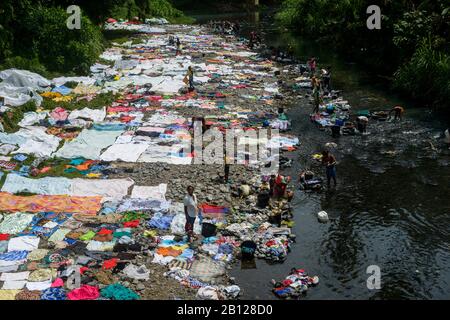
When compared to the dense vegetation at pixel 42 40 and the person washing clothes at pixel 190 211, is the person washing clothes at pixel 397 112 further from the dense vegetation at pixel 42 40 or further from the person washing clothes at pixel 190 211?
the dense vegetation at pixel 42 40

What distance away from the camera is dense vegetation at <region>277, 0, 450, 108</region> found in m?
27.2

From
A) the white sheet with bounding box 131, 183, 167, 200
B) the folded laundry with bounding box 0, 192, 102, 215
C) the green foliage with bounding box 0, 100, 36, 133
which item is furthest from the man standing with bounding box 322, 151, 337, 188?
the green foliage with bounding box 0, 100, 36, 133

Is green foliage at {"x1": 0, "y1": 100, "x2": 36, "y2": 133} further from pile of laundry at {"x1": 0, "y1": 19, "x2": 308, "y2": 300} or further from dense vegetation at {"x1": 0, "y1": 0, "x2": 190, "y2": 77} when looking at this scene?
dense vegetation at {"x1": 0, "y1": 0, "x2": 190, "y2": 77}

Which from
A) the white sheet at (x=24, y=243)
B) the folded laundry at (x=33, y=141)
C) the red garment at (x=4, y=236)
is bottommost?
the white sheet at (x=24, y=243)

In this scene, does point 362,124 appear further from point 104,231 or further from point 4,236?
point 4,236

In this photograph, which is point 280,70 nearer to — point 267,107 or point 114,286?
point 267,107

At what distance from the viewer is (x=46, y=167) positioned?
1834 centimetres

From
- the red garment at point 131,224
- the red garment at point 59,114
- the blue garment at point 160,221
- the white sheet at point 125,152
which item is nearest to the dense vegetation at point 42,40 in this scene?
the red garment at point 59,114

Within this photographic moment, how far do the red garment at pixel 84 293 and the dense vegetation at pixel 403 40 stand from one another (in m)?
20.8

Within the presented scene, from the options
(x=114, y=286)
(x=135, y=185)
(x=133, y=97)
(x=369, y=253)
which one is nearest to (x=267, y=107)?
(x=133, y=97)

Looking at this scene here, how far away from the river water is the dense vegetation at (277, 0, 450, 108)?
245cm

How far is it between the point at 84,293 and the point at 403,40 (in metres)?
25.8

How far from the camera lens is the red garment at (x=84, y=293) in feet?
37.3

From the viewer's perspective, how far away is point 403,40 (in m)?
30.5
